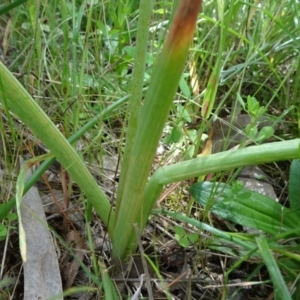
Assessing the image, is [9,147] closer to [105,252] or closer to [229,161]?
[105,252]

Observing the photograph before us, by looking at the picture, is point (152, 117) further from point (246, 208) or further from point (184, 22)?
point (246, 208)

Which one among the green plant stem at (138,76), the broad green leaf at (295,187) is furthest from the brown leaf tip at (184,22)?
the broad green leaf at (295,187)

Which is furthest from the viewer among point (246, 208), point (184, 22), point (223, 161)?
point (246, 208)

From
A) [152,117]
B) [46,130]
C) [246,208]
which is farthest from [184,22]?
[246,208]

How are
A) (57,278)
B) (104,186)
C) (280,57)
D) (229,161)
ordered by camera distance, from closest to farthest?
(229,161), (57,278), (104,186), (280,57)

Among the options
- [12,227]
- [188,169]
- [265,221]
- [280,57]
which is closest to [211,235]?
[265,221]

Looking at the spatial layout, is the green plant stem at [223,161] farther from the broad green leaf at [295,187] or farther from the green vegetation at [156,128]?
the broad green leaf at [295,187]
